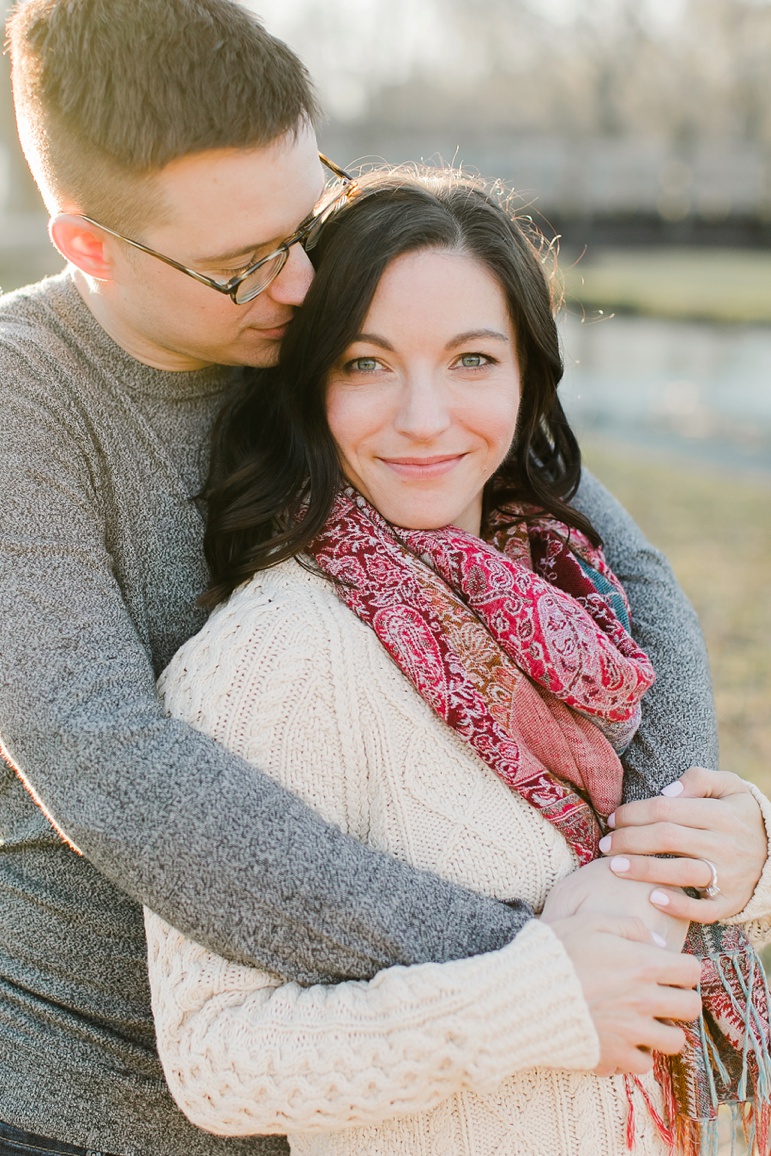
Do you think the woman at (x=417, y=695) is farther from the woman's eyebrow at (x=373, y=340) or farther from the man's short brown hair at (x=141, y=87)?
the man's short brown hair at (x=141, y=87)

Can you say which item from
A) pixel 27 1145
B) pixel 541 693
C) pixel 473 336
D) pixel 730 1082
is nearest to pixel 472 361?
pixel 473 336

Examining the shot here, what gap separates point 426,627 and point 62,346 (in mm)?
831

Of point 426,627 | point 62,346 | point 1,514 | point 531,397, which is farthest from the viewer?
point 531,397

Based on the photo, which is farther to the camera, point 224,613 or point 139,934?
point 139,934

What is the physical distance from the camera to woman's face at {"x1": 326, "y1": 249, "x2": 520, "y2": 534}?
6.51ft

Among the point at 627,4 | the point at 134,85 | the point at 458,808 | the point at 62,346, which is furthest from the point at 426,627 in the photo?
the point at 627,4

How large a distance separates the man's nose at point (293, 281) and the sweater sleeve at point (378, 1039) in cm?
120

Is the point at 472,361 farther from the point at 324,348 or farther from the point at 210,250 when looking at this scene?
the point at 210,250

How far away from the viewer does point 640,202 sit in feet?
95.9

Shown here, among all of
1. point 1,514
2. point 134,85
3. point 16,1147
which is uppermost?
point 134,85

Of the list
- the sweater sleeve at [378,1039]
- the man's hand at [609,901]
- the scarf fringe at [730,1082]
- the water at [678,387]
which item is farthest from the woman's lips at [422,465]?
the water at [678,387]

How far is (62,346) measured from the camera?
6.53 feet

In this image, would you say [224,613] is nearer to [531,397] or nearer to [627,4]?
[531,397]

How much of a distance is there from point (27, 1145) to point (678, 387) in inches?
620
